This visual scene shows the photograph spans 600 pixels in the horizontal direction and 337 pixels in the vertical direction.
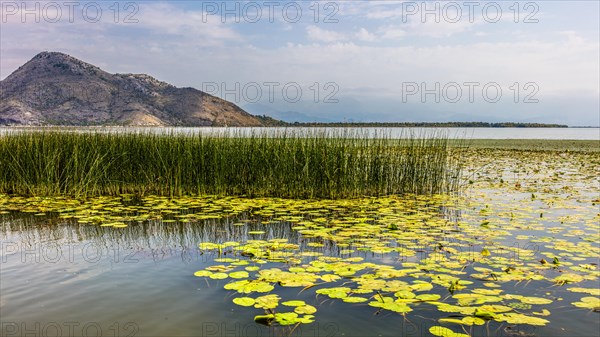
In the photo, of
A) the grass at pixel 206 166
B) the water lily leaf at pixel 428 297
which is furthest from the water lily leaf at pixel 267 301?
the grass at pixel 206 166

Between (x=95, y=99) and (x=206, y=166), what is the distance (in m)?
114

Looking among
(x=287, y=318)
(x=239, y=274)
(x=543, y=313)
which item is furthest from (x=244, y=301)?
(x=543, y=313)

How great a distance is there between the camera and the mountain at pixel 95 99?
337ft

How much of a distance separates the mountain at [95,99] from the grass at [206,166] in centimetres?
8480

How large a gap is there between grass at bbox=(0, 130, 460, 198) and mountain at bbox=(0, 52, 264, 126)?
8480 centimetres

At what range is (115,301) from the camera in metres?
4.12

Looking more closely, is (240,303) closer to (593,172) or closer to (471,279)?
(471,279)

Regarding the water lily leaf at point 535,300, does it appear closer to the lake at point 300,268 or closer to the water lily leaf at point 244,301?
the lake at point 300,268

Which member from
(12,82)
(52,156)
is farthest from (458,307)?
(12,82)

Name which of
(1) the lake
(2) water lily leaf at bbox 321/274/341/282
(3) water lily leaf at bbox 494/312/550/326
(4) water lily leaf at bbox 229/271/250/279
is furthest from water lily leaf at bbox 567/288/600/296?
(4) water lily leaf at bbox 229/271/250/279

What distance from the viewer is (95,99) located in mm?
113125

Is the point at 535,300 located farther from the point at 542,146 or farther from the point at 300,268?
the point at 542,146

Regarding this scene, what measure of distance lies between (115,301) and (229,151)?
6.52 m
